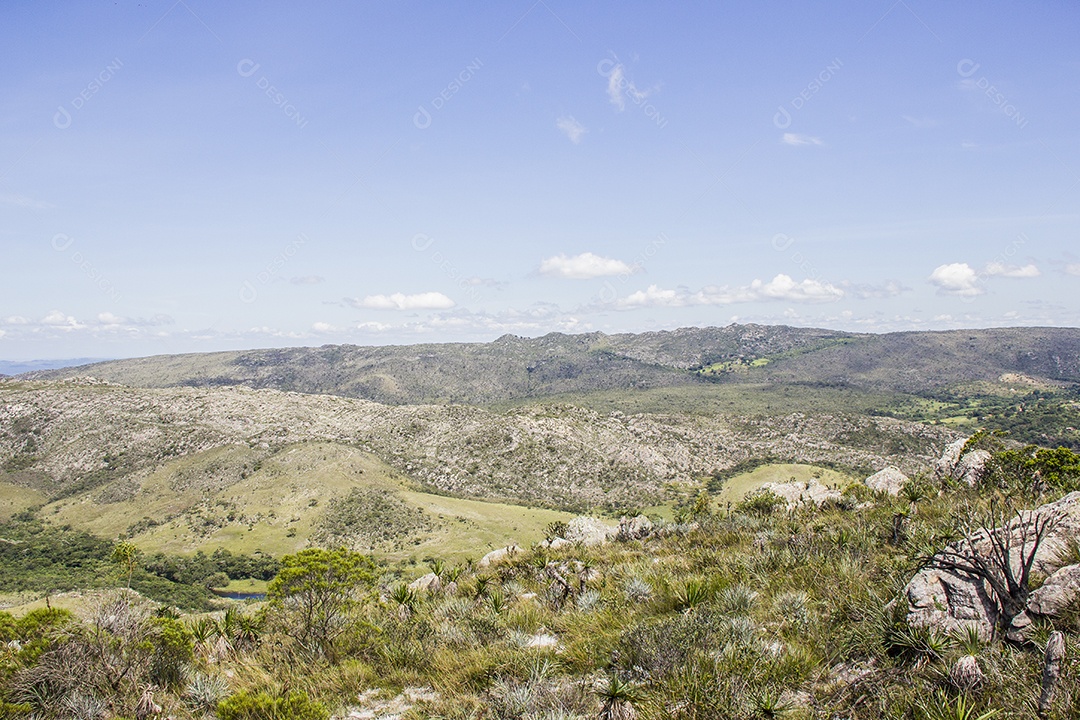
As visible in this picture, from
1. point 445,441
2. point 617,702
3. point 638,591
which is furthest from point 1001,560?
point 445,441

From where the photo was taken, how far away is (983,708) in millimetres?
5145

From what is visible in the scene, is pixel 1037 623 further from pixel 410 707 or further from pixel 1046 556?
pixel 410 707

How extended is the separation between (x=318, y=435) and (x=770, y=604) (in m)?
147

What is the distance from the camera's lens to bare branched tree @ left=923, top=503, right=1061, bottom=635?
6266 millimetres

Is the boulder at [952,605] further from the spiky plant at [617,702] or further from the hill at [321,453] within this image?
the hill at [321,453]

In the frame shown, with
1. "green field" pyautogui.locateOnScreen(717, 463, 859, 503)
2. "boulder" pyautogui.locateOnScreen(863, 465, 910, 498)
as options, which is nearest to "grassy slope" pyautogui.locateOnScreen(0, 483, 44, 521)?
"green field" pyautogui.locateOnScreen(717, 463, 859, 503)

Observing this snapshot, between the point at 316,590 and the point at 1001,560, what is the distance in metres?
16.5

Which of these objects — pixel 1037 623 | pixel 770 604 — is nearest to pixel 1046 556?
pixel 1037 623

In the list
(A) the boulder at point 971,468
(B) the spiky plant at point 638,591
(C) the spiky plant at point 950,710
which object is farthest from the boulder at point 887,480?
(C) the spiky plant at point 950,710

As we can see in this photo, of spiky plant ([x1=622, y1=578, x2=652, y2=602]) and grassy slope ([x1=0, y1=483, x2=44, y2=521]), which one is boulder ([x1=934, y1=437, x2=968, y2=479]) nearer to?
spiky plant ([x1=622, y1=578, x2=652, y2=602])

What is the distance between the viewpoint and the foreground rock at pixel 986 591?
19.9 feet

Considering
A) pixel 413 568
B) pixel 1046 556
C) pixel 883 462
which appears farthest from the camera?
pixel 883 462

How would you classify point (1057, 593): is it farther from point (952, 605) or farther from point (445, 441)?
point (445, 441)

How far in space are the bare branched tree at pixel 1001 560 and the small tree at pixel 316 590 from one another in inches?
517
